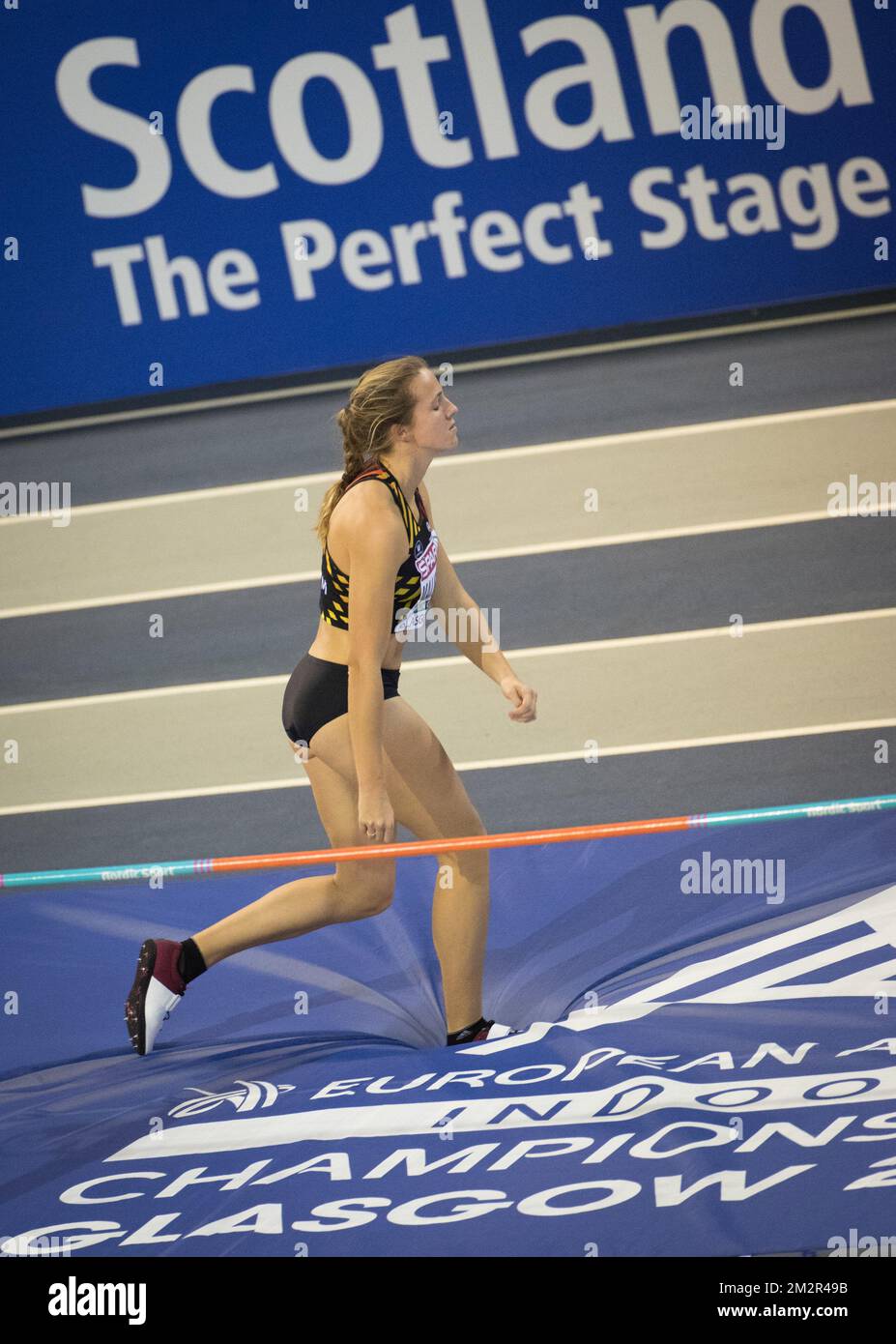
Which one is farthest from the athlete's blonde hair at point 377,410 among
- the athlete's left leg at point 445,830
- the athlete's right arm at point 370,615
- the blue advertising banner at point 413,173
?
the blue advertising banner at point 413,173

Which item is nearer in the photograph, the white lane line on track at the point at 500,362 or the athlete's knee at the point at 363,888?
the athlete's knee at the point at 363,888

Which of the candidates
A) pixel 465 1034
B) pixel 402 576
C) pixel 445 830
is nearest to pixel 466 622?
pixel 402 576

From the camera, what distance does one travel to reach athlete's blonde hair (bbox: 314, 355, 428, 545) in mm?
2527

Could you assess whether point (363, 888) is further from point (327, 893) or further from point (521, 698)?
point (521, 698)

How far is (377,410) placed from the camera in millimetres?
2529

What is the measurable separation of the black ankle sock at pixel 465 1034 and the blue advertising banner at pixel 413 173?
7.30ft

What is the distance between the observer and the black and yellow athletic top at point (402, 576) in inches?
99.0

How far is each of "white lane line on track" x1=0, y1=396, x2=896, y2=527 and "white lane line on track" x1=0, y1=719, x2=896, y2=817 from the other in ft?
3.07

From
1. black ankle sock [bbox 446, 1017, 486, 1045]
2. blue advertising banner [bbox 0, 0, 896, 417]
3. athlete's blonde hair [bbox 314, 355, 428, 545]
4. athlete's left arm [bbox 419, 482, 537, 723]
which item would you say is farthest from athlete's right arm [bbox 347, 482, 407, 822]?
blue advertising banner [bbox 0, 0, 896, 417]

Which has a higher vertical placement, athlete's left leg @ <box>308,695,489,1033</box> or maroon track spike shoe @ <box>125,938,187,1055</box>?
athlete's left leg @ <box>308,695,489,1033</box>

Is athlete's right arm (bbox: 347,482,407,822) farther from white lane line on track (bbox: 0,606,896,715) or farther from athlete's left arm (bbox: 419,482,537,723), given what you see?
white lane line on track (bbox: 0,606,896,715)

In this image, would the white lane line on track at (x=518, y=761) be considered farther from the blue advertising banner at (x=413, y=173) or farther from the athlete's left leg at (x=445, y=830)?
the athlete's left leg at (x=445, y=830)

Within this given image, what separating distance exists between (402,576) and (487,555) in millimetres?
1750

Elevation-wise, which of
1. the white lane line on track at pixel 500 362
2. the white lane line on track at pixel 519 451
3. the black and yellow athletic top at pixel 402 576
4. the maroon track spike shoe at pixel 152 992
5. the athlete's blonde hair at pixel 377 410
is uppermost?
the white lane line on track at pixel 500 362
